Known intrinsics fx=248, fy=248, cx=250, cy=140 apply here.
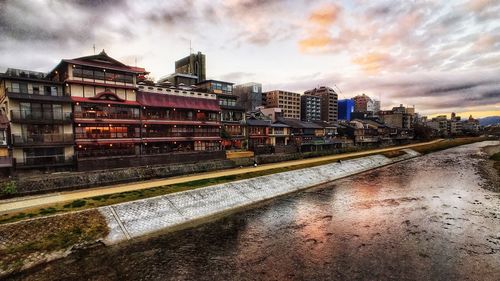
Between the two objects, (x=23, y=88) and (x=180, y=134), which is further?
(x=180, y=134)

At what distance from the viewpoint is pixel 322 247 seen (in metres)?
19.9

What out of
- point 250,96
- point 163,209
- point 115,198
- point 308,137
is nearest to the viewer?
point 163,209

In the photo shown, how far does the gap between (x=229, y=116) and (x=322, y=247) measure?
152 feet

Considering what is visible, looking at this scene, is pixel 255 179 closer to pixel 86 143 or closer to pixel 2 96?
pixel 86 143

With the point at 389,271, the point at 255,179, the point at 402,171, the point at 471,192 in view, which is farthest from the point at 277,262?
the point at 402,171

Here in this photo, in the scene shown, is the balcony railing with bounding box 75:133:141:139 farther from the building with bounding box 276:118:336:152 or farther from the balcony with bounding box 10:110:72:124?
the building with bounding box 276:118:336:152

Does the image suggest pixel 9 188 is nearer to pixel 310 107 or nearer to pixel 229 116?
pixel 229 116

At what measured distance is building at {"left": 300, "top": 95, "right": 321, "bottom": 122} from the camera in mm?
149250

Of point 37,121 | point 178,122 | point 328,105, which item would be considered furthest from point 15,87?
point 328,105

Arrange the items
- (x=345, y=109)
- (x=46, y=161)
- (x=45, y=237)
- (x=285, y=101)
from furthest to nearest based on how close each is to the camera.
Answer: (x=345, y=109), (x=285, y=101), (x=46, y=161), (x=45, y=237)

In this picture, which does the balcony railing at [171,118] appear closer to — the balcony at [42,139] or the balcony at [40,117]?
the balcony at [40,117]

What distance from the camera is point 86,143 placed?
38.9 meters

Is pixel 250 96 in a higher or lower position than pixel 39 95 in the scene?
higher

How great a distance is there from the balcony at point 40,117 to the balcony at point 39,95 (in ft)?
6.58
